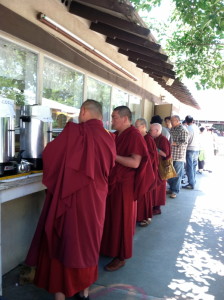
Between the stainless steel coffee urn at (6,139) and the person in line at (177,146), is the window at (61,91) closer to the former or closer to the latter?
the stainless steel coffee urn at (6,139)

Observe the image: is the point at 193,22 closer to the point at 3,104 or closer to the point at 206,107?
the point at 3,104

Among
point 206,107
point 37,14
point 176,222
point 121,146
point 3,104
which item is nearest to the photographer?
point 3,104

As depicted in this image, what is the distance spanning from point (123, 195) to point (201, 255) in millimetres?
1386

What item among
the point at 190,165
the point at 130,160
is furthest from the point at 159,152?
the point at 190,165

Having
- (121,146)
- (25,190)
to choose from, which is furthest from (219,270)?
(25,190)

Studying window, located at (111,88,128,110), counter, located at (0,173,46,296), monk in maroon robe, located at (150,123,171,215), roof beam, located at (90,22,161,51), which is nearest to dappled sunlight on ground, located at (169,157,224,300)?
monk in maroon robe, located at (150,123,171,215)

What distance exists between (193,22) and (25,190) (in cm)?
374

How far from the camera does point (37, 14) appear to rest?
132 inches

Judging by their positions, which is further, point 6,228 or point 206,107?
point 206,107

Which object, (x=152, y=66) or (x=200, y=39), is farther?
(x=152, y=66)

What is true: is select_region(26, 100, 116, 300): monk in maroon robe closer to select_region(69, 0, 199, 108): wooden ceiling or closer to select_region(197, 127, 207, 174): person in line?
select_region(69, 0, 199, 108): wooden ceiling

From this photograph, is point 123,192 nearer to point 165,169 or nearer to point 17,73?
point 17,73

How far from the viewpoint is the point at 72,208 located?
2230 millimetres

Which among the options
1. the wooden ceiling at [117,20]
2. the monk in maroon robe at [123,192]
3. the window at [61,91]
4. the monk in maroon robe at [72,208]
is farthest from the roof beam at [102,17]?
the monk in maroon robe at [72,208]
